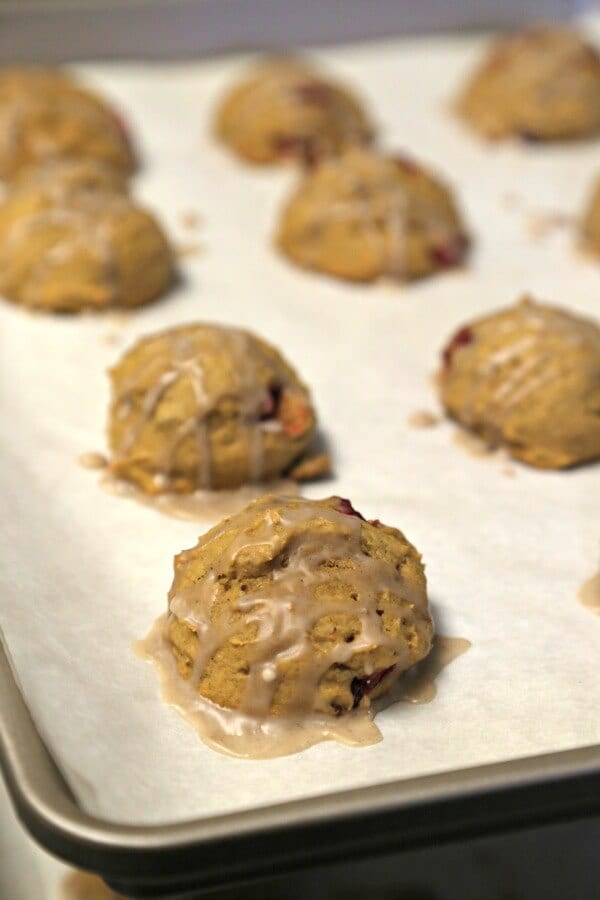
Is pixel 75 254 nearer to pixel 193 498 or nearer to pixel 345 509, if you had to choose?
pixel 193 498

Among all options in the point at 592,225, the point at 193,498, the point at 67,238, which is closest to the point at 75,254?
the point at 67,238

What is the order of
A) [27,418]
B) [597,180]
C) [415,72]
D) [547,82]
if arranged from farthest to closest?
[415,72], [547,82], [597,180], [27,418]

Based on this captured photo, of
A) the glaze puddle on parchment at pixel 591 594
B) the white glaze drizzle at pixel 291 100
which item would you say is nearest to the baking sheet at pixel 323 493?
the glaze puddle on parchment at pixel 591 594

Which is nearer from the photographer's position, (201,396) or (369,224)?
(201,396)

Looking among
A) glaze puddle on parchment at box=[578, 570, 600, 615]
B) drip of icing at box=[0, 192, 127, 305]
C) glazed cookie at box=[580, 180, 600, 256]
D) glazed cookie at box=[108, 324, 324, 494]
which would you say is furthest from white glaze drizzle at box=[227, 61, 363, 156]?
glaze puddle on parchment at box=[578, 570, 600, 615]

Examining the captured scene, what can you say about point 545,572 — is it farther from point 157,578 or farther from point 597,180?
point 597,180

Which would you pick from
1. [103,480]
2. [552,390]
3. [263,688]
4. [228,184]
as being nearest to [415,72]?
[228,184]

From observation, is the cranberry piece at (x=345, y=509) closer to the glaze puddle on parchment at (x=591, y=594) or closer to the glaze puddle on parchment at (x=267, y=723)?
the glaze puddle on parchment at (x=267, y=723)
